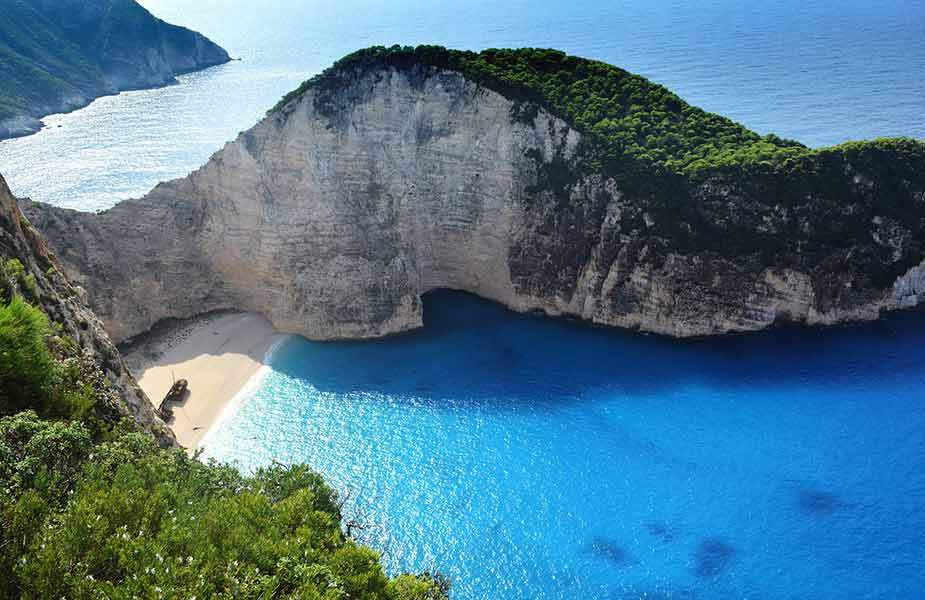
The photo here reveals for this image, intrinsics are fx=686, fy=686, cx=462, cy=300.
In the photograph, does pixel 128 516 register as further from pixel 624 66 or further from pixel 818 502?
pixel 624 66

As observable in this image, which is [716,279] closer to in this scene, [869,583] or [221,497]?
[869,583]

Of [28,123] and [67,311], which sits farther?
[28,123]

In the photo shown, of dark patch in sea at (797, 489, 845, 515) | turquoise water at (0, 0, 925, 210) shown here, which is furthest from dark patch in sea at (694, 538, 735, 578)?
turquoise water at (0, 0, 925, 210)

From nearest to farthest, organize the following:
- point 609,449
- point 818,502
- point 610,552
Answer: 1. point 610,552
2. point 818,502
3. point 609,449

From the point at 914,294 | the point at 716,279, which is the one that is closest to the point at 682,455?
the point at 716,279

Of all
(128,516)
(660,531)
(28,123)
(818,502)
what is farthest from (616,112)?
(28,123)

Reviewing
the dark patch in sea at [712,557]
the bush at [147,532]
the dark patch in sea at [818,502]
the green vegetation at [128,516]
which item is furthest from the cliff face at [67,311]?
the dark patch in sea at [818,502]
